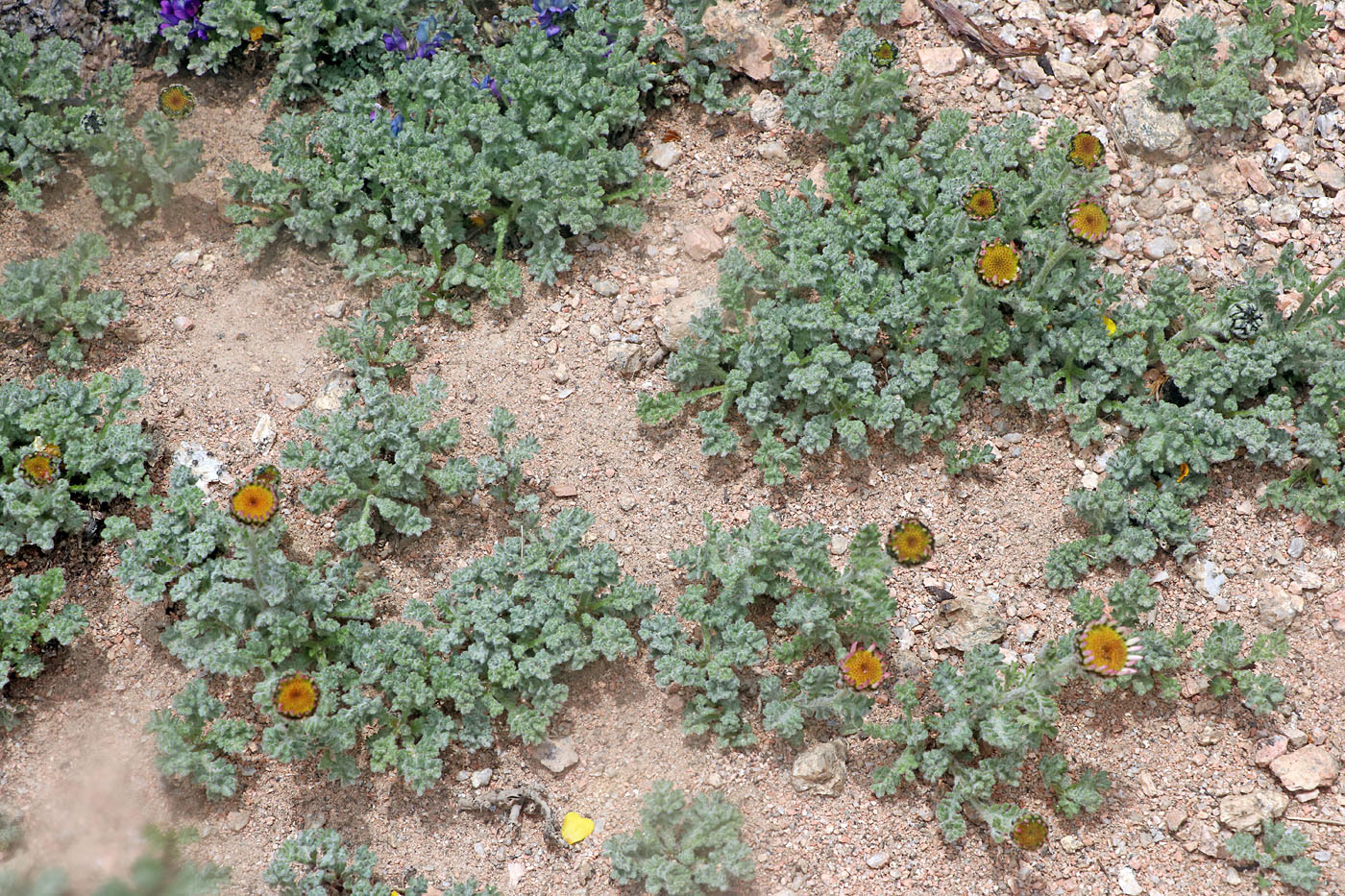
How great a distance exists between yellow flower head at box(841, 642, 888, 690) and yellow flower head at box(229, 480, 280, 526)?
2.42 metres

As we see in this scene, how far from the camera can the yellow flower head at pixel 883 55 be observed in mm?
5875

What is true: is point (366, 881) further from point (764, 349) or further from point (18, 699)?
point (764, 349)

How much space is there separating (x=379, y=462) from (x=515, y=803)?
1.64m

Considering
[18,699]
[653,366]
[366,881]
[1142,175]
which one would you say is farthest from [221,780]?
[1142,175]

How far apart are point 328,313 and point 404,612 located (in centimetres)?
178

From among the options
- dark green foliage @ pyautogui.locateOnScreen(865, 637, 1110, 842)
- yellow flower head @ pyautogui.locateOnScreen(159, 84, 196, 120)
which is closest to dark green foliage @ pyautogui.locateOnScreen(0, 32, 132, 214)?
yellow flower head @ pyautogui.locateOnScreen(159, 84, 196, 120)

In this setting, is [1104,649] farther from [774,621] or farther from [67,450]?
[67,450]

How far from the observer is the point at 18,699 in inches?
196

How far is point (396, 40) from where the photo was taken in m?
6.34

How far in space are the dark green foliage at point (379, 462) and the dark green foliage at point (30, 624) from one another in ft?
3.54

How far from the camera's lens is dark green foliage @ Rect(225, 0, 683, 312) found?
19.2 feet

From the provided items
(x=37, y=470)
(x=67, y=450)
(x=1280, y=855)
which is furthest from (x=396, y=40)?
(x=1280, y=855)

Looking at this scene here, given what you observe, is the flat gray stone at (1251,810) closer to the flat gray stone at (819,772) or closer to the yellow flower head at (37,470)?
the flat gray stone at (819,772)

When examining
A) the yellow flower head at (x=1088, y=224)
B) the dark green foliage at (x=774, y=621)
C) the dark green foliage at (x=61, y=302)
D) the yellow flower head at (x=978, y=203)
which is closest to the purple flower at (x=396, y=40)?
the dark green foliage at (x=61, y=302)
